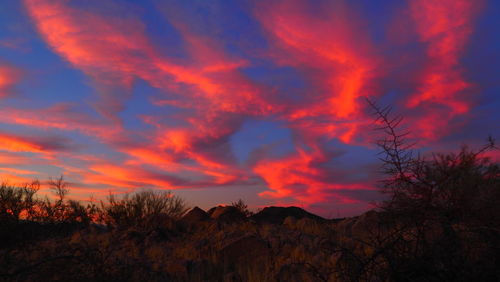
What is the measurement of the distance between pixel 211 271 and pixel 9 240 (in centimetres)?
756

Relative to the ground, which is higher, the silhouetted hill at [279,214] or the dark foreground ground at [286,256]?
the silhouetted hill at [279,214]

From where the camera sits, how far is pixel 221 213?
2205cm

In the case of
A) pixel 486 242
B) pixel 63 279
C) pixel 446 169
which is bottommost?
pixel 63 279

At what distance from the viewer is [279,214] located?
25594 millimetres

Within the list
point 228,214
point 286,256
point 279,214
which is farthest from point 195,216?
point 286,256

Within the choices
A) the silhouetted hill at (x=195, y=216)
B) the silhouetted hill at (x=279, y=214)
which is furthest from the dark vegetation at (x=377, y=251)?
the silhouetted hill at (x=279, y=214)

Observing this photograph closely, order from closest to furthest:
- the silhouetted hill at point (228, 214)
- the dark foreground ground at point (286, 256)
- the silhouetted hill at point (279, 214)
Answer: the dark foreground ground at point (286, 256) < the silhouetted hill at point (228, 214) < the silhouetted hill at point (279, 214)

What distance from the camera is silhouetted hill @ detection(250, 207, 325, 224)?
24172 mm

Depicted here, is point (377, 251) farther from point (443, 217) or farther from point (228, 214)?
point (228, 214)

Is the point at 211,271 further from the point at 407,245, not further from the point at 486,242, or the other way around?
the point at 486,242

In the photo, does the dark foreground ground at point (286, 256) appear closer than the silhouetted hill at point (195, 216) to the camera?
Yes

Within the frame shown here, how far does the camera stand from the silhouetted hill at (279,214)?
952 inches

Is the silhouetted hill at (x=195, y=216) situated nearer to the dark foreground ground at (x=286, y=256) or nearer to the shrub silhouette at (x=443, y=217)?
the dark foreground ground at (x=286, y=256)

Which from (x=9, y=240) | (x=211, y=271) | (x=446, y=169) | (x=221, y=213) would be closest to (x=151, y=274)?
(x=211, y=271)
